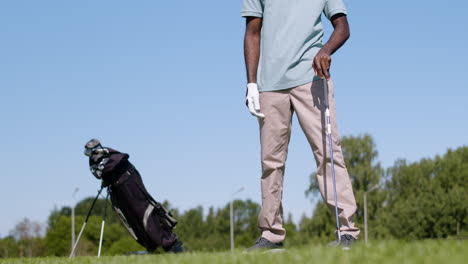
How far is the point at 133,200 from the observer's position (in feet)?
31.3

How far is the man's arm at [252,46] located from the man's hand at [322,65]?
0.81 meters

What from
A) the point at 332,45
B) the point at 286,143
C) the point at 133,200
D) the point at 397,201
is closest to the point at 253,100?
the point at 286,143

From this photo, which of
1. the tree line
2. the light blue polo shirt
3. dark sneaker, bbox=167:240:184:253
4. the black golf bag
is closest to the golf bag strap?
the black golf bag

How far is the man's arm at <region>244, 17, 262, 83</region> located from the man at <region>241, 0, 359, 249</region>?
0.01 m

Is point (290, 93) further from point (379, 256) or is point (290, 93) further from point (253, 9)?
point (379, 256)

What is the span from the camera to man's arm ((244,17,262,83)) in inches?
267

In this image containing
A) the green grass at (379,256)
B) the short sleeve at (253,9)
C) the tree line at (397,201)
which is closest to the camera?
the green grass at (379,256)

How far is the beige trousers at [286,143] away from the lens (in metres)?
6.30

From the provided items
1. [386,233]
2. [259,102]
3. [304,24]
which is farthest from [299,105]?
[386,233]

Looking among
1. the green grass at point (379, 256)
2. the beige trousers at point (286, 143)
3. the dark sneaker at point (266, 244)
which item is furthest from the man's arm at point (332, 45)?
the green grass at point (379, 256)

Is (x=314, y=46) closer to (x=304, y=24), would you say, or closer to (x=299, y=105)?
(x=304, y=24)

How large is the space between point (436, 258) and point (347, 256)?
494 mm

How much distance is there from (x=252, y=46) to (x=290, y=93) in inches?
29.1

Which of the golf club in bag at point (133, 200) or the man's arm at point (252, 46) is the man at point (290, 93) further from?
the golf club in bag at point (133, 200)
